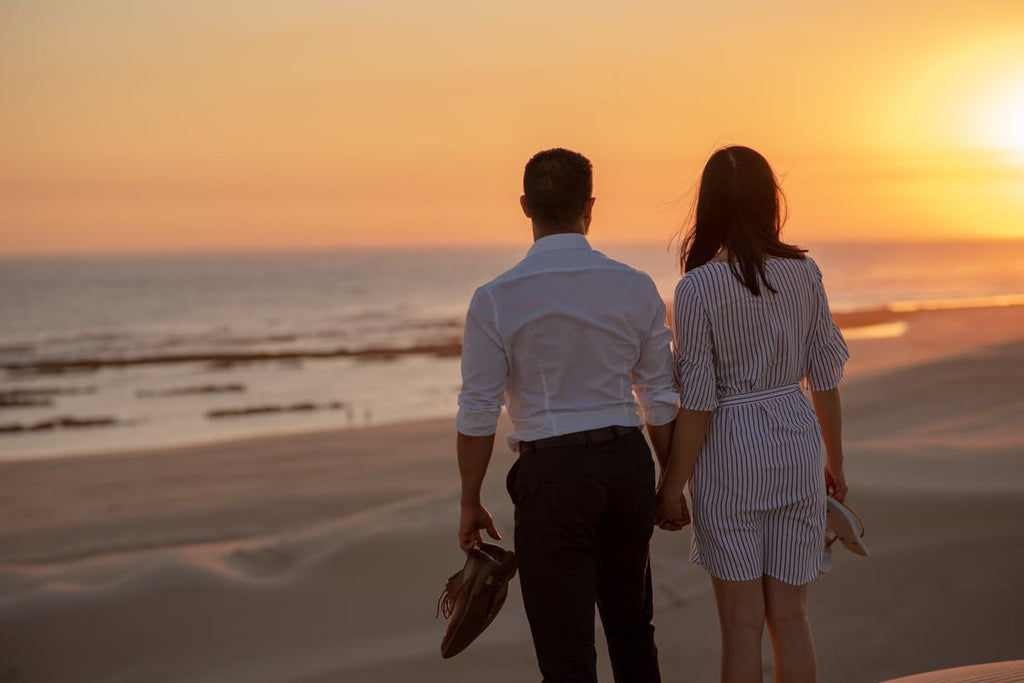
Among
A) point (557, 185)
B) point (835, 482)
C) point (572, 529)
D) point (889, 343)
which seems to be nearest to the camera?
point (572, 529)

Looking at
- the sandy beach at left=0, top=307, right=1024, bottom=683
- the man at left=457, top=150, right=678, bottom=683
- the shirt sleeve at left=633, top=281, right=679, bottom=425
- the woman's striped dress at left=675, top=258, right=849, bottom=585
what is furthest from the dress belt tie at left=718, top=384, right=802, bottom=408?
the sandy beach at left=0, top=307, right=1024, bottom=683

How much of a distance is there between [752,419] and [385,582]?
148 inches

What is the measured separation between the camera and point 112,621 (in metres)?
5.73

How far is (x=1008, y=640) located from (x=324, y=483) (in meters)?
6.47

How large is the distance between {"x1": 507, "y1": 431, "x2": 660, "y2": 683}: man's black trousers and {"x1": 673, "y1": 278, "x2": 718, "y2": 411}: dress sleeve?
0.73 ft

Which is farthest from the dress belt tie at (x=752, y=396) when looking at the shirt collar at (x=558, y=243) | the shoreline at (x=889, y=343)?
the shoreline at (x=889, y=343)

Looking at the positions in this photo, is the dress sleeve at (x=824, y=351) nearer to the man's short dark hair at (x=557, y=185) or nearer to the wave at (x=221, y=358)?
the man's short dark hair at (x=557, y=185)

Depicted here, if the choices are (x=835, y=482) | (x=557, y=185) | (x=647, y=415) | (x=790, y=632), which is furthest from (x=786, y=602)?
(x=557, y=185)

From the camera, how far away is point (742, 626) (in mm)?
3111

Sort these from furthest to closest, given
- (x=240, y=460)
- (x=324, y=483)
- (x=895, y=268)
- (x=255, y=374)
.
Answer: (x=895, y=268), (x=255, y=374), (x=240, y=460), (x=324, y=483)

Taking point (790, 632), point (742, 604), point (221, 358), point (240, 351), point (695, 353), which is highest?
point (695, 353)

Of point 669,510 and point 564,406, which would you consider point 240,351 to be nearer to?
point 669,510

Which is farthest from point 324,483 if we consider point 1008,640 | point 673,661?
point 1008,640

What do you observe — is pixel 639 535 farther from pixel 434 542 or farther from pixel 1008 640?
pixel 434 542
